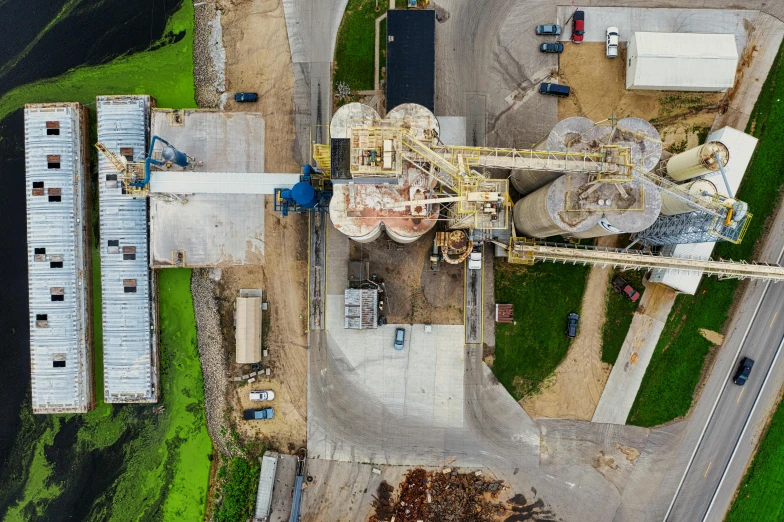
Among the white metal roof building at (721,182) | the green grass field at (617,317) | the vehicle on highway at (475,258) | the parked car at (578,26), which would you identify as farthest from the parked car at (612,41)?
the vehicle on highway at (475,258)

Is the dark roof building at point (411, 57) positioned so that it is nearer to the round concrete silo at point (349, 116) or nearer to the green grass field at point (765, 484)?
the round concrete silo at point (349, 116)

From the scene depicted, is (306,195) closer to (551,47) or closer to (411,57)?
(411,57)

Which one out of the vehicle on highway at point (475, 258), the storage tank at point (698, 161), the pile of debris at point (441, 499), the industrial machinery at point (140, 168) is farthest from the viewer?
the pile of debris at point (441, 499)

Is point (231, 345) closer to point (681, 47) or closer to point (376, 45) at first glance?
point (376, 45)

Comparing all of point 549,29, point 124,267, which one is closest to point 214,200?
point 124,267

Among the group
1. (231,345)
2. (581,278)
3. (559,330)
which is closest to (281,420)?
(231,345)

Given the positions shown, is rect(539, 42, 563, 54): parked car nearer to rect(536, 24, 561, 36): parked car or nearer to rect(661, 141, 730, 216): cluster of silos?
rect(536, 24, 561, 36): parked car
